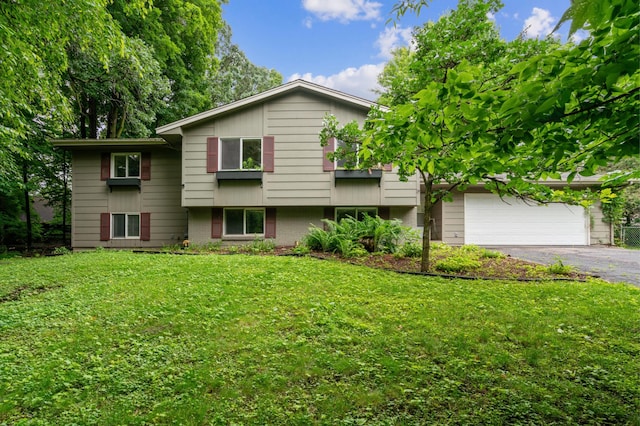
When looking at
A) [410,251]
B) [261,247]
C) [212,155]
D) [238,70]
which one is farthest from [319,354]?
[238,70]

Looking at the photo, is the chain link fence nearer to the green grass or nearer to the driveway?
the driveway

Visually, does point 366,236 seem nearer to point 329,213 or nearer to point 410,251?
point 410,251

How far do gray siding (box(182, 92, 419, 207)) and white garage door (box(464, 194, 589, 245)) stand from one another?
5.56 m

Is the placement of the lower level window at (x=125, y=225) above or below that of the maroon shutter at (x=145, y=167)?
below

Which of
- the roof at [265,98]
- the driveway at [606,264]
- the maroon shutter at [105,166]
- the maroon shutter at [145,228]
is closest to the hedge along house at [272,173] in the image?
the roof at [265,98]

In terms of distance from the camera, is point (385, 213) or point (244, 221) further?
point (244, 221)

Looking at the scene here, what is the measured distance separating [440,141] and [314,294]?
3013 mm

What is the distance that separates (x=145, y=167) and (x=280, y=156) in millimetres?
5362

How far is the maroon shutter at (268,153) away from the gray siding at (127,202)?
12.5ft

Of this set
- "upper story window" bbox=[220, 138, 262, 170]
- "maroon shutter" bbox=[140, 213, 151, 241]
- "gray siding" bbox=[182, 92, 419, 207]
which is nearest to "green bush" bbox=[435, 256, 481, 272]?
"gray siding" bbox=[182, 92, 419, 207]

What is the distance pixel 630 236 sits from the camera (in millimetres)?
11875

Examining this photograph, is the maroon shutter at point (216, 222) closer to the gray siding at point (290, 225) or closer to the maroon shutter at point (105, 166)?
the gray siding at point (290, 225)

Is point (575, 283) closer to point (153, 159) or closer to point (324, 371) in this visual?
point (324, 371)

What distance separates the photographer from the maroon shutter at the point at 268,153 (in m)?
9.80
